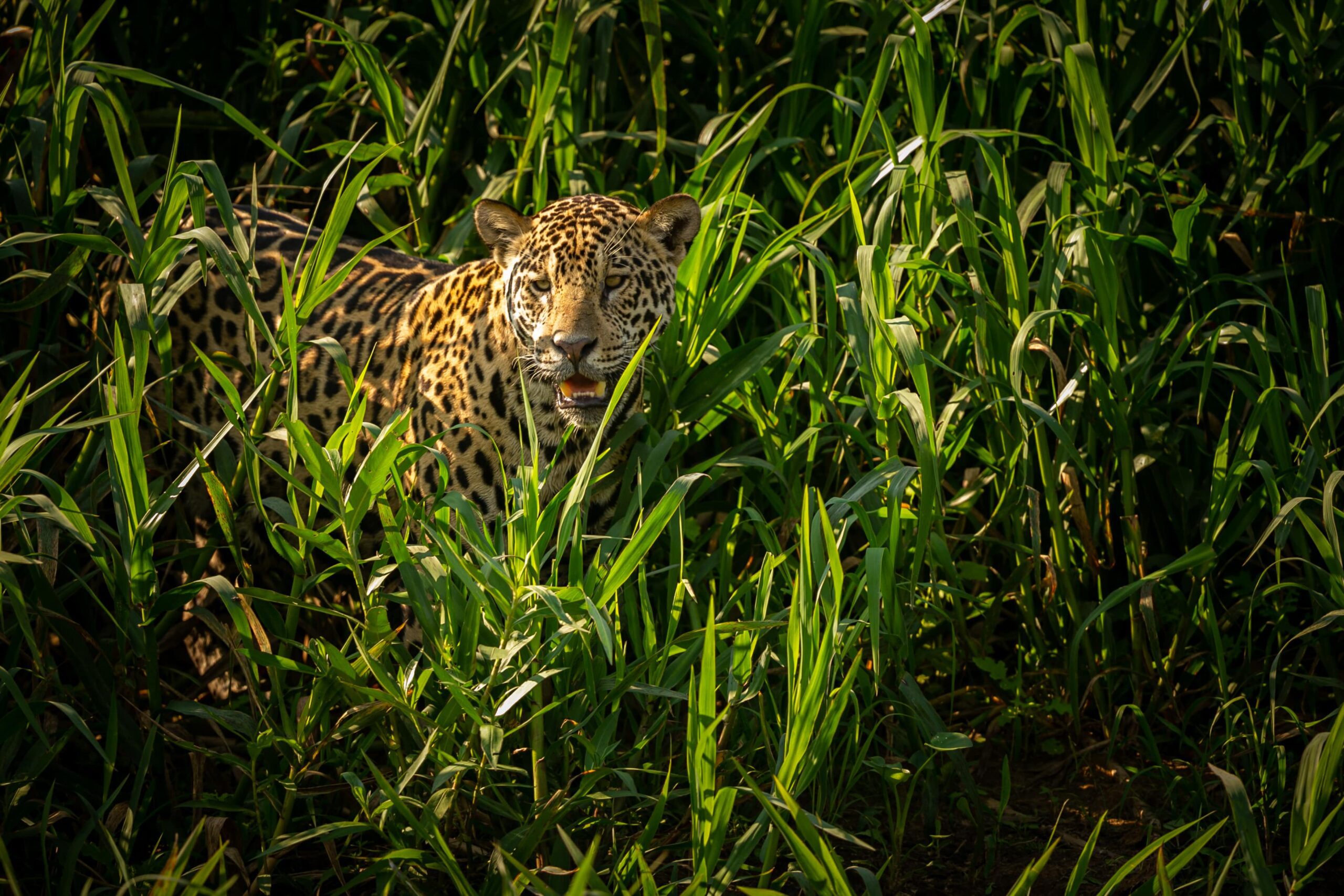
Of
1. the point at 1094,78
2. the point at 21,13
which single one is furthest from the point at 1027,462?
the point at 21,13

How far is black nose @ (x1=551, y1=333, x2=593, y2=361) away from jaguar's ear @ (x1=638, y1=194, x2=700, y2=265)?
42 centimetres

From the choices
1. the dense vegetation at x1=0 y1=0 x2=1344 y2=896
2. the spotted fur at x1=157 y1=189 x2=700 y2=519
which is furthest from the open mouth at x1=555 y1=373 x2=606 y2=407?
the dense vegetation at x1=0 y1=0 x2=1344 y2=896

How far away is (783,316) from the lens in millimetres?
3908

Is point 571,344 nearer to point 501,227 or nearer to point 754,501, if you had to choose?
point 501,227

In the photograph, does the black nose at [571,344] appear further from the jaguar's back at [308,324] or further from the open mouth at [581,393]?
the jaguar's back at [308,324]

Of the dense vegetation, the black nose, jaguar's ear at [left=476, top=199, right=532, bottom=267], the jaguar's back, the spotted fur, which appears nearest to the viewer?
the dense vegetation

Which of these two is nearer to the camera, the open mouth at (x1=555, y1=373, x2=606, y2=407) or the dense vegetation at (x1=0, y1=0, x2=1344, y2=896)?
the dense vegetation at (x1=0, y1=0, x2=1344, y2=896)

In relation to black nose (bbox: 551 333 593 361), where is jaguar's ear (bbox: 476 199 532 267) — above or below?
above

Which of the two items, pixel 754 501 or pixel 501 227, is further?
pixel 754 501

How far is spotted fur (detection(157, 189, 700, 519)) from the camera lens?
3.35 meters

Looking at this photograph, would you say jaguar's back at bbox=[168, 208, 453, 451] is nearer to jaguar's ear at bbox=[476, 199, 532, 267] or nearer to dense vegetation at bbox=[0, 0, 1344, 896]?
dense vegetation at bbox=[0, 0, 1344, 896]

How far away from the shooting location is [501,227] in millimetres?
3539

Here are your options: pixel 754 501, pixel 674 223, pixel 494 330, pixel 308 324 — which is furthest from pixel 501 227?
pixel 754 501

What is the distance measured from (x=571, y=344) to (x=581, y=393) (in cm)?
14
